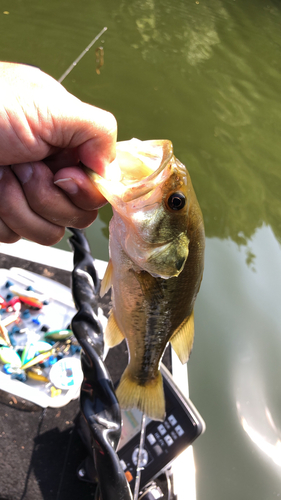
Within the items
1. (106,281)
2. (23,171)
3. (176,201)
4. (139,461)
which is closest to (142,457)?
(139,461)

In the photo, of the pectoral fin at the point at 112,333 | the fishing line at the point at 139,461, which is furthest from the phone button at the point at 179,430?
the pectoral fin at the point at 112,333

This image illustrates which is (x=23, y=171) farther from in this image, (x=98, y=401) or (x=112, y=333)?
(x=98, y=401)

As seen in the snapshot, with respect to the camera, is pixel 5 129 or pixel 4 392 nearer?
pixel 5 129

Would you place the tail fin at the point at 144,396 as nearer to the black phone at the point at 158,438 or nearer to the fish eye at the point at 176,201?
the black phone at the point at 158,438

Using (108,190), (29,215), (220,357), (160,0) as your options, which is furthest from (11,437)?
(160,0)

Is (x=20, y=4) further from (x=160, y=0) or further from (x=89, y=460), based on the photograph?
(x=89, y=460)

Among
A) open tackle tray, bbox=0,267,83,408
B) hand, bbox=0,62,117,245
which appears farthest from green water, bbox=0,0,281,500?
hand, bbox=0,62,117,245
